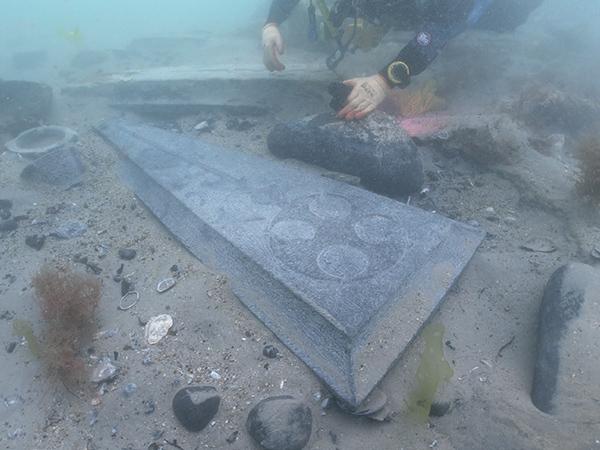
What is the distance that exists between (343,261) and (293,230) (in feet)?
2.07

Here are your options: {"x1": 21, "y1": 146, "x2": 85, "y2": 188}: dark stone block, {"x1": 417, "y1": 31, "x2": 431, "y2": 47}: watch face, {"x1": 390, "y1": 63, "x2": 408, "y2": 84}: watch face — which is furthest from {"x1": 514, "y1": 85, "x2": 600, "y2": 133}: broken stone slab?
{"x1": 21, "y1": 146, "x2": 85, "y2": 188}: dark stone block

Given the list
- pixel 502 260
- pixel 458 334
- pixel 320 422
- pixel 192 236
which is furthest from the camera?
pixel 192 236

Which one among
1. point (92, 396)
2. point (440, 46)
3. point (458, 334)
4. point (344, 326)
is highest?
point (440, 46)

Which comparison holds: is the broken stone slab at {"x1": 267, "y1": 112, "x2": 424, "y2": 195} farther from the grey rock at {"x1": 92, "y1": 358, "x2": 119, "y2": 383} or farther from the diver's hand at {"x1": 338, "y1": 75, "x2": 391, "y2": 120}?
the grey rock at {"x1": 92, "y1": 358, "x2": 119, "y2": 383}

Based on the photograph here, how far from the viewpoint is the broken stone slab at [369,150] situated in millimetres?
4191

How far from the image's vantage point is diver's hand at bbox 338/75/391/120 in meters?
4.25

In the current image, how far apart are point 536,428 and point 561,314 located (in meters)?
0.87

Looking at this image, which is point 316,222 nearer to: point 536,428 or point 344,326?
point 344,326

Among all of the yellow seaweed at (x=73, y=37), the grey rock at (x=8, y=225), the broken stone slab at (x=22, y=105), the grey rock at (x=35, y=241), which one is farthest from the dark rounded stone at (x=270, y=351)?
the yellow seaweed at (x=73, y=37)

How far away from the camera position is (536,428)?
2.26m

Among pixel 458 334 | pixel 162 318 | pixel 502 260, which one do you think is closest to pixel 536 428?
pixel 458 334

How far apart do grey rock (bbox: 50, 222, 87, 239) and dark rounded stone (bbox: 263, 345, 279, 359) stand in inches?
110

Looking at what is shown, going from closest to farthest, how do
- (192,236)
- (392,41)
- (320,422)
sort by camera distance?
(320,422) → (192,236) → (392,41)

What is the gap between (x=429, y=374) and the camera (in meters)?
2.52
